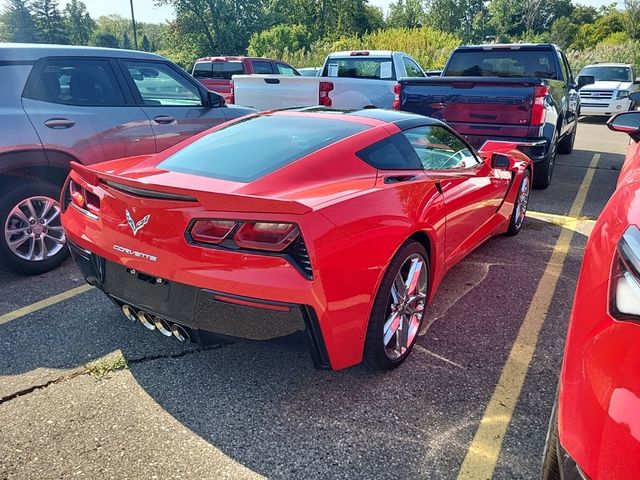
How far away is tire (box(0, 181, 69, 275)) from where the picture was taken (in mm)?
4020

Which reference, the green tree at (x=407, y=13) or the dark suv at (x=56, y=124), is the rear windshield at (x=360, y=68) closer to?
the dark suv at (x=56, y=124)

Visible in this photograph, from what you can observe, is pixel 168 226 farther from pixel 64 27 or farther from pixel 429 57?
pixel 64 27

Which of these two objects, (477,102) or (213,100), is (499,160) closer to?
(477,102)

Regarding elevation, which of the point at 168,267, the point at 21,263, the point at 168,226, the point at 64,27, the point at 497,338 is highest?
the point at 64,27

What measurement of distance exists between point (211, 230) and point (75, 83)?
306 cm

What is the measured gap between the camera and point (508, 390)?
2.74 m

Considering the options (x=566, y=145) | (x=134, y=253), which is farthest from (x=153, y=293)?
(x=566, y=145)

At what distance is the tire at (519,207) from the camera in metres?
5.07

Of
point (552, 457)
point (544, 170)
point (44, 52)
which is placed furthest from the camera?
point (544, 170)

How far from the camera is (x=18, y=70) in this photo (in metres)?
4.06

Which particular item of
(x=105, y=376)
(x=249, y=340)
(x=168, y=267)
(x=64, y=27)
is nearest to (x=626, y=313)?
(x=249, y=340)

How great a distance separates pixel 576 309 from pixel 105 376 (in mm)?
2379

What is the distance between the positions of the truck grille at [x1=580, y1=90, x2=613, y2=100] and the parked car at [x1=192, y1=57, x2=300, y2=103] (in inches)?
369

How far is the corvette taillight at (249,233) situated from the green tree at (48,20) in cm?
8727
